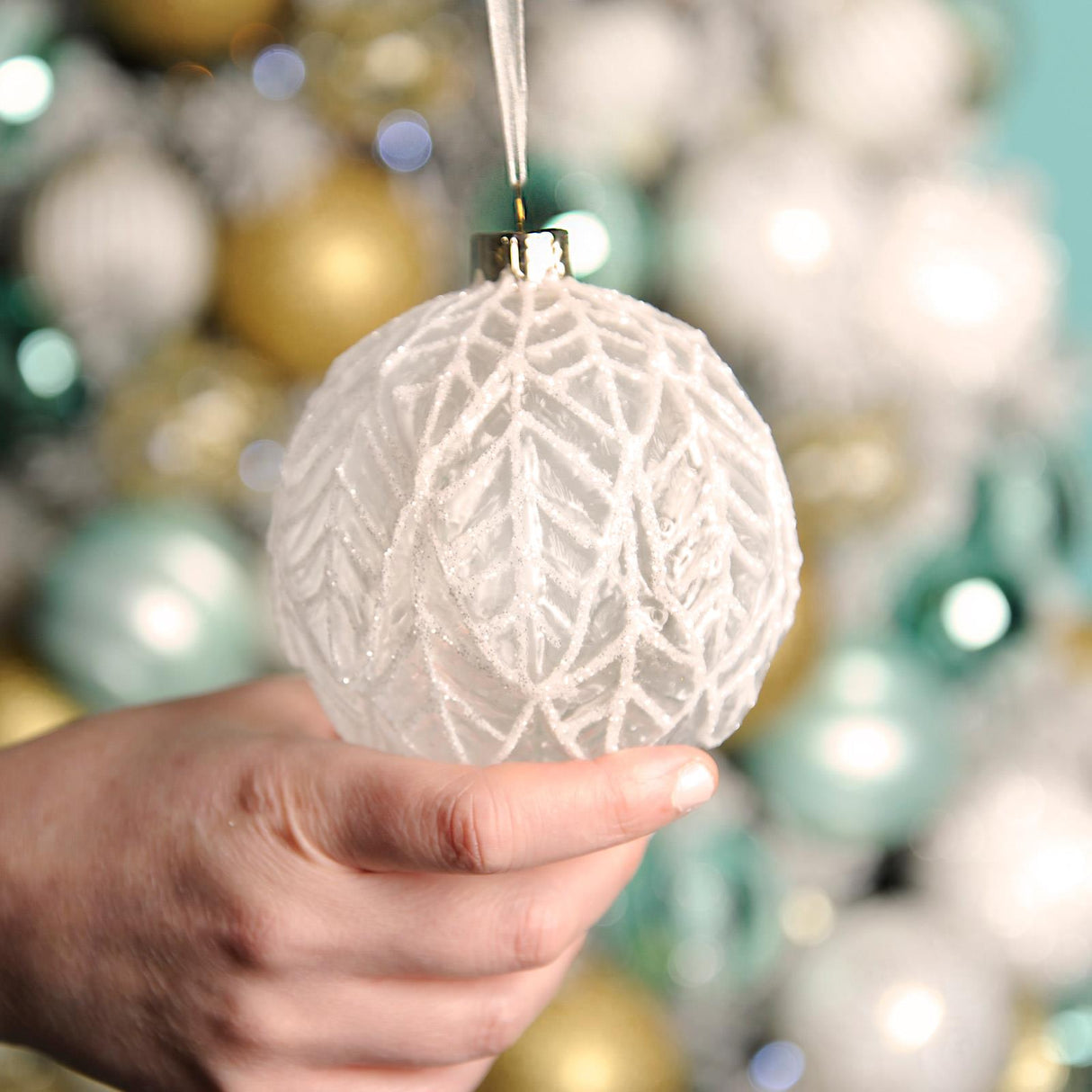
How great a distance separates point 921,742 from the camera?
1.11 m

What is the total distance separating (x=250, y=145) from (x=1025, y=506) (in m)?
0.74

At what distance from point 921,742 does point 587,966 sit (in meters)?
0.35

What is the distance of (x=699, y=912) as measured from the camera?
105 cm

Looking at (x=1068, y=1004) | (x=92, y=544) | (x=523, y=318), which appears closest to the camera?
(x=523, y=318)

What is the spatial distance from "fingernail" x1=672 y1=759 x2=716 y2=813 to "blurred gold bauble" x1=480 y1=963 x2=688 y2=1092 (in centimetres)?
61

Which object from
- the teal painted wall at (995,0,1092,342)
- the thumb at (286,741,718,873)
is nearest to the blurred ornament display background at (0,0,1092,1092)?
the teal painted wall at (995,0,1092,342)

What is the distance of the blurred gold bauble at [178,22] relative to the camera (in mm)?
1054

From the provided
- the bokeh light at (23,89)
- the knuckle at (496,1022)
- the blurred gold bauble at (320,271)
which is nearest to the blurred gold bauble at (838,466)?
the blurred gold bauble at (320,271)

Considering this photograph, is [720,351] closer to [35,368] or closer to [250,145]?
[250,145]

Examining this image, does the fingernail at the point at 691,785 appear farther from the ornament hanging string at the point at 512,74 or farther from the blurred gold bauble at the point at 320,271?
the blurred gold bauble at the point at 320,271

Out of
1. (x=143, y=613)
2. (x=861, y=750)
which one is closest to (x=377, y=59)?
(x=143, y=613)

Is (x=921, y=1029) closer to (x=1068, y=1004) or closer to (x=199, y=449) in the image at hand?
(x=1068, y=1004)

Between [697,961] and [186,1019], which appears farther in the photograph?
[697,961]

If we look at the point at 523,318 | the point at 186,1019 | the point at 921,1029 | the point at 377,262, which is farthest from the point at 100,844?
the point at 921,1029
